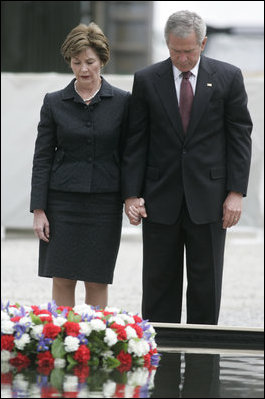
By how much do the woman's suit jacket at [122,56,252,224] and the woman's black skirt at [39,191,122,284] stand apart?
0.45 feet

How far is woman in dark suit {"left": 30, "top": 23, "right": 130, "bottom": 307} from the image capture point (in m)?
5.91

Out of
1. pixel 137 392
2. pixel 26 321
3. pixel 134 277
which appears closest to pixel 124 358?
pixel 26 321

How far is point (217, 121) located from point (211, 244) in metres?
0.55

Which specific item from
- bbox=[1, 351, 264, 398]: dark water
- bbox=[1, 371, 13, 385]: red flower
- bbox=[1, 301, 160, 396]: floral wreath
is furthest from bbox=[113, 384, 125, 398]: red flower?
bbox=[1, 371, 13, 385]: red flower

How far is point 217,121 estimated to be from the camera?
5.87 meters

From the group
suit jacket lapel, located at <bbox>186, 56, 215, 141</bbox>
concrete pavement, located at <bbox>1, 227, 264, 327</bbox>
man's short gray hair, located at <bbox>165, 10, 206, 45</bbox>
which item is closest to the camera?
man's short gray hair, located at <bbox>165, 10, 206, 45</bbox>

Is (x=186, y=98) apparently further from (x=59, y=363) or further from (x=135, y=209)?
(x=59, y=363)

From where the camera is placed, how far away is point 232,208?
A: 5.87m

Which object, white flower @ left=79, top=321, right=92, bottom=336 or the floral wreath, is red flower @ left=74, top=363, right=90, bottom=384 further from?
white flower @ left=79, top=321, right=92, bottom=336

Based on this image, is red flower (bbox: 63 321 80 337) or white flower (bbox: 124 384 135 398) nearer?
white flower (bbox: 124 384 135 398)

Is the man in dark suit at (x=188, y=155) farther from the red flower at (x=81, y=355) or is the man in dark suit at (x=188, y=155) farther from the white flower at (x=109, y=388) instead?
the white flower at (x=109, y=388)

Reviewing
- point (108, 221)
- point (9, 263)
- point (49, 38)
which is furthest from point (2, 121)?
point (108, 221)

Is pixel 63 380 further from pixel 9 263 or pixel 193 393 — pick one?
pixel 9 263

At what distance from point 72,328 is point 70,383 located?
1.24ft
